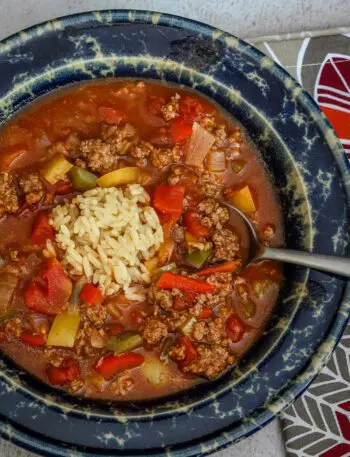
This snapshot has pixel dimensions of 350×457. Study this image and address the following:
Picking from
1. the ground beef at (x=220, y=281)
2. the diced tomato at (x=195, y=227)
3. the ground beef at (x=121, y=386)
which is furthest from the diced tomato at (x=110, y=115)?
the ground beef at (x=121, y=386)

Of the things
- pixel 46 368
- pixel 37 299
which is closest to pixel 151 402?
pixel 46 368

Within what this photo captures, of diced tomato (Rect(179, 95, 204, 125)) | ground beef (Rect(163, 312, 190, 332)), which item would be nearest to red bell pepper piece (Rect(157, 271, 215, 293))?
ground beef (Rect(163, 312, 190, 332))

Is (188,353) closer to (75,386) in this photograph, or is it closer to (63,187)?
(75,386)

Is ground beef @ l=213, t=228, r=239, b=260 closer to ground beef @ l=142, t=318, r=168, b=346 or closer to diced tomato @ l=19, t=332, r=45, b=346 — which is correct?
ground beef @ l=142, t=318, r=168, b=346

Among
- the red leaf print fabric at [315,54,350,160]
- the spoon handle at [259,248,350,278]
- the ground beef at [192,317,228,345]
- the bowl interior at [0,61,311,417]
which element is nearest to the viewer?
the spoon handle at [259,248,350,278]

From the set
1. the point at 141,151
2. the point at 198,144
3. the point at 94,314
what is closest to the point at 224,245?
the point at 198,144

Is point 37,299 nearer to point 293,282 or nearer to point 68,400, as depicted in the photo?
point 68,400
